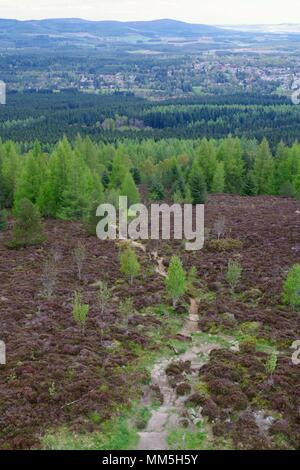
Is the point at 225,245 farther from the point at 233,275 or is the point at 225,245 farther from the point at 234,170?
the point at 234,170

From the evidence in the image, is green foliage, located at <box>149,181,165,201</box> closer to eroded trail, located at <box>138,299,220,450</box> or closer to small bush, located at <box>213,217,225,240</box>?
small bush, located at <box>213,217,225,240</box>

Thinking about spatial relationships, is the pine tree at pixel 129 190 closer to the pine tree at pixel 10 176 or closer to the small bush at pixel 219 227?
the pine tree at pixel 10 176

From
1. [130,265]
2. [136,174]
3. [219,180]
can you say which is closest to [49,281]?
[130,265]

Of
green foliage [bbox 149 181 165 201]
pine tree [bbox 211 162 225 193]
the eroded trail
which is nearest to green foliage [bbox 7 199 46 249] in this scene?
the eroded trail

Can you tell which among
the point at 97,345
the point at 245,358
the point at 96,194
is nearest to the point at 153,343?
the point at 97,345

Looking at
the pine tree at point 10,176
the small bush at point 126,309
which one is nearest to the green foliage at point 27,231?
the pine tree at point 10,176
